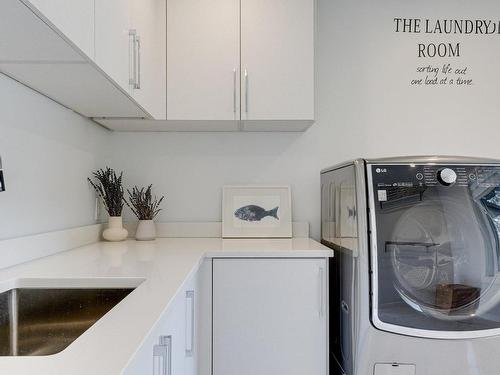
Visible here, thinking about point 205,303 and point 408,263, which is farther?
point 205,303

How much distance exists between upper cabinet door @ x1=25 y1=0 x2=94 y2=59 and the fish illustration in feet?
4.27

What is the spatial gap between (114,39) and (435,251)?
1.45 metres

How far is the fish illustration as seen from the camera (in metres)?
2.28

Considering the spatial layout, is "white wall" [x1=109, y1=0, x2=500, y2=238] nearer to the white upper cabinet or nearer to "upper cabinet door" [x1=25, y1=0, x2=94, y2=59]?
the white upper cabinet

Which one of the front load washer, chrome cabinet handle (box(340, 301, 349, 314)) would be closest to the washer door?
the front load washer

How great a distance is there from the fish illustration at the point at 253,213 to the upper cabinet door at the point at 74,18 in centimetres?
130

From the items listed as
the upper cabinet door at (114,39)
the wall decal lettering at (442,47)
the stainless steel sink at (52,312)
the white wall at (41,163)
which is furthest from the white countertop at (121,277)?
the wall decal lettering at (442,47)

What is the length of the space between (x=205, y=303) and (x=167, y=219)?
2.42ft

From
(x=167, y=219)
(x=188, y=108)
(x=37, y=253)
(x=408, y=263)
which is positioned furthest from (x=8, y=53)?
(x=408, y=263)

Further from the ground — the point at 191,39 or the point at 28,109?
the point at 191,39

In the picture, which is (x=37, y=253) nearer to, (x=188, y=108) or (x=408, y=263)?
(x=188, y=108)

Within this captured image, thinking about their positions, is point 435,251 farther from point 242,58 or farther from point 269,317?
point 242,58

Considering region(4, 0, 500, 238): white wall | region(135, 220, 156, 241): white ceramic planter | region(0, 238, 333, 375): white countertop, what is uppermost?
region(4, 0, 500, 238): white wall

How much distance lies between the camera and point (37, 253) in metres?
1.52
